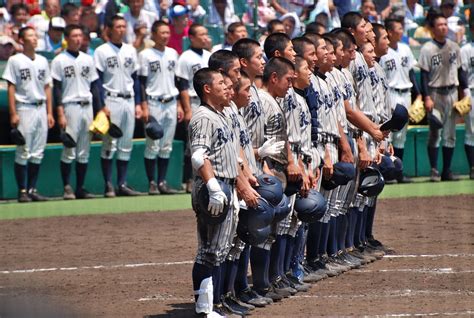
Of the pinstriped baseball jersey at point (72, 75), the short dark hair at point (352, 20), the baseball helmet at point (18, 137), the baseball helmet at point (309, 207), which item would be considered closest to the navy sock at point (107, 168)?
the pinstriped baseball jersey at point (72, 75)

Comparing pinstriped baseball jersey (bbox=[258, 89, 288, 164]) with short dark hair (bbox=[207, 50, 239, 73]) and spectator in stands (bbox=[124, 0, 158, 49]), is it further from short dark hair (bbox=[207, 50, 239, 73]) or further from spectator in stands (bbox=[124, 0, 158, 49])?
spectator in stands (bbox=[124, 0, 158, 49])

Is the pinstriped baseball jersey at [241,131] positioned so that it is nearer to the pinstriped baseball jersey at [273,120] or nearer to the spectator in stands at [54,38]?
the pinstriped baseball jersey at [273,120]

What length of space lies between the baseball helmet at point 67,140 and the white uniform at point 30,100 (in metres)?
0.20

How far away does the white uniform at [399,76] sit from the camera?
13898 mm

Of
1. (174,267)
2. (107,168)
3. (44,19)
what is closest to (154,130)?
(107,168)

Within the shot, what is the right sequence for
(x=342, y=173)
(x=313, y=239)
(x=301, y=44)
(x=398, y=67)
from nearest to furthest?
(x=301, y=44), (x=342, y=173), (x=313, y=239), (x=398, y=67)

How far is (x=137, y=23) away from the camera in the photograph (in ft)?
47.6

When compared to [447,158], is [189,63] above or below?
above

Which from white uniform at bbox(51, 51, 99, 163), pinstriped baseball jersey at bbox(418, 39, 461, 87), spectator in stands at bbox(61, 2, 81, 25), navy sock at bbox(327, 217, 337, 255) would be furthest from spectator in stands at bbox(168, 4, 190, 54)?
navy sock at bbox(327, 217, 337, 255)

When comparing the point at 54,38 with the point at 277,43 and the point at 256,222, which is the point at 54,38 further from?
the point at 256,222

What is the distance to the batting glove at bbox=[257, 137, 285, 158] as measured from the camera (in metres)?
7.68

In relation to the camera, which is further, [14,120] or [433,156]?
[433,156]

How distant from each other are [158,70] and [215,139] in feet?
22.0

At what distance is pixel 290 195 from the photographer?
809cm
